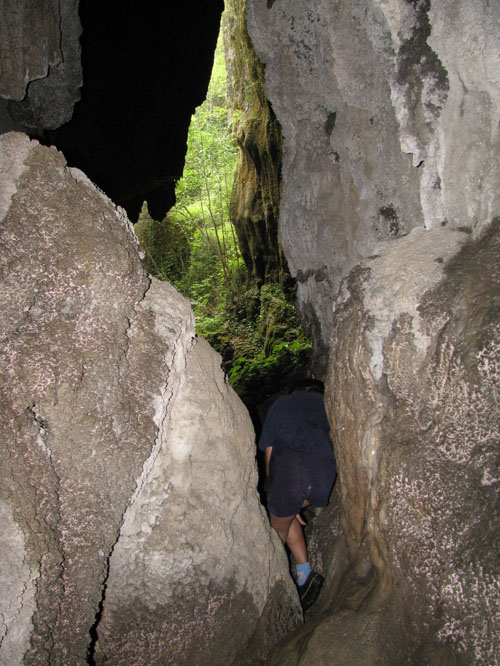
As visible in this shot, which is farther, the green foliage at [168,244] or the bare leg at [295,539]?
the green foliage at [168,244]

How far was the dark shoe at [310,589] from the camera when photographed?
3.50m

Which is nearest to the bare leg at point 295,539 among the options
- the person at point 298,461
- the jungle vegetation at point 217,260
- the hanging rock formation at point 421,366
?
the person at point 298,461

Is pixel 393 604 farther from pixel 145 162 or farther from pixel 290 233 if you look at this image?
pixel 145 162

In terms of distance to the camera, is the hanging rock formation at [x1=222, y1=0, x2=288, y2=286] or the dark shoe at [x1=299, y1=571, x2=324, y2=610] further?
the hanging rock formation at [x1=222, y1=0, x2=288, y2=286]

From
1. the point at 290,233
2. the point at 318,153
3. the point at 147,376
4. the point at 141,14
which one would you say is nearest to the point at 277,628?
the point at 147,376

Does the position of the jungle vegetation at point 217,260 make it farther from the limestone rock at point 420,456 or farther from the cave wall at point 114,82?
the limestone rock at point 420,456

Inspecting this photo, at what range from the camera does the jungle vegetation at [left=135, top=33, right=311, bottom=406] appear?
11422 millimetres

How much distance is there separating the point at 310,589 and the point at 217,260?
12.2 meters

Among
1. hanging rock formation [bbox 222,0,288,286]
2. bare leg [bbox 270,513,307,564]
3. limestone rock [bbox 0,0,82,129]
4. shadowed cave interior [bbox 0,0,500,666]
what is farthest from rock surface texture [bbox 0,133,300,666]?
hanging rock formation [bbox 222,0,288,286]

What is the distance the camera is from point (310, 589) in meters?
3.58

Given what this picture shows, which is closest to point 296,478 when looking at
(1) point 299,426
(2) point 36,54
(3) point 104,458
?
(1) point 299,426

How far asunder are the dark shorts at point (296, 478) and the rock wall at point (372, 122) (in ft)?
6.79

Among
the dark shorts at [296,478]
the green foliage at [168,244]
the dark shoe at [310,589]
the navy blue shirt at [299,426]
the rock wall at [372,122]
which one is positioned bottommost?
the dark shoe at [310,589]

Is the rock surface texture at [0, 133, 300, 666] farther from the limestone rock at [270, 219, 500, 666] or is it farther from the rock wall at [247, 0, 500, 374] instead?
the rock wall at [247, 0, 500, 374]
